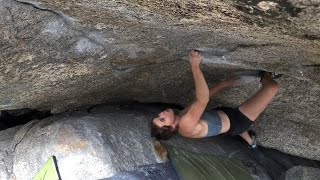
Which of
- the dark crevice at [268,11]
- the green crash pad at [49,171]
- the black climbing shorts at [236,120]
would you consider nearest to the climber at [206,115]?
the black climbing shorts at [236,120]

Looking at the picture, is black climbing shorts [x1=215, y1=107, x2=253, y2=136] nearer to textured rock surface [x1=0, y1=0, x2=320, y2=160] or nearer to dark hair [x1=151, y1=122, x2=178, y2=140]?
textured rock surface [x1=0, y1=0, x2=320, y2=160]

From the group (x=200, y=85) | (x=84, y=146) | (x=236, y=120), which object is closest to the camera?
(x=200, y=85)

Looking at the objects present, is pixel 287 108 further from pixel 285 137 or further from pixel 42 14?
pixel 42 14

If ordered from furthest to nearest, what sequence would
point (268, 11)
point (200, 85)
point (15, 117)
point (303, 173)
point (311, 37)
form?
1. point (303, 173)
2. point (15, 117)
3. point (200, 85)
4. point (311, 37)
5. point (268, 11)

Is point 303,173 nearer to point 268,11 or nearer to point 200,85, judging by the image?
point 200,85

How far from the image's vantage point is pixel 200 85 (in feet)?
12.8

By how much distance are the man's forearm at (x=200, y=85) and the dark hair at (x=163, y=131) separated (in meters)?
0.49

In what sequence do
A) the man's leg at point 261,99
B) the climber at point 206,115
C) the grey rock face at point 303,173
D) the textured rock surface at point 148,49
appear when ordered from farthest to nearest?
the grey rock face at point 303,173
the man's leg at point 261,99
the climber at point 206,115
the textured rock surface at point 148,49

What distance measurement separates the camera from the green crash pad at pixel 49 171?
3.85m

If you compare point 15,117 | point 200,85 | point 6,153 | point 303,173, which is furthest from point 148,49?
point 303,173

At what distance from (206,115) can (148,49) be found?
121 cm

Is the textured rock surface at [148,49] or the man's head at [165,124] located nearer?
the textured rock surface at [148,49]

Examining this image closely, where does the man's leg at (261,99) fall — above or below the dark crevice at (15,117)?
above

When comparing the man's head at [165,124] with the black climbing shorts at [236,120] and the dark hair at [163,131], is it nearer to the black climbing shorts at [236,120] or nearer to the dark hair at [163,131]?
the dark hair at [163,131]
